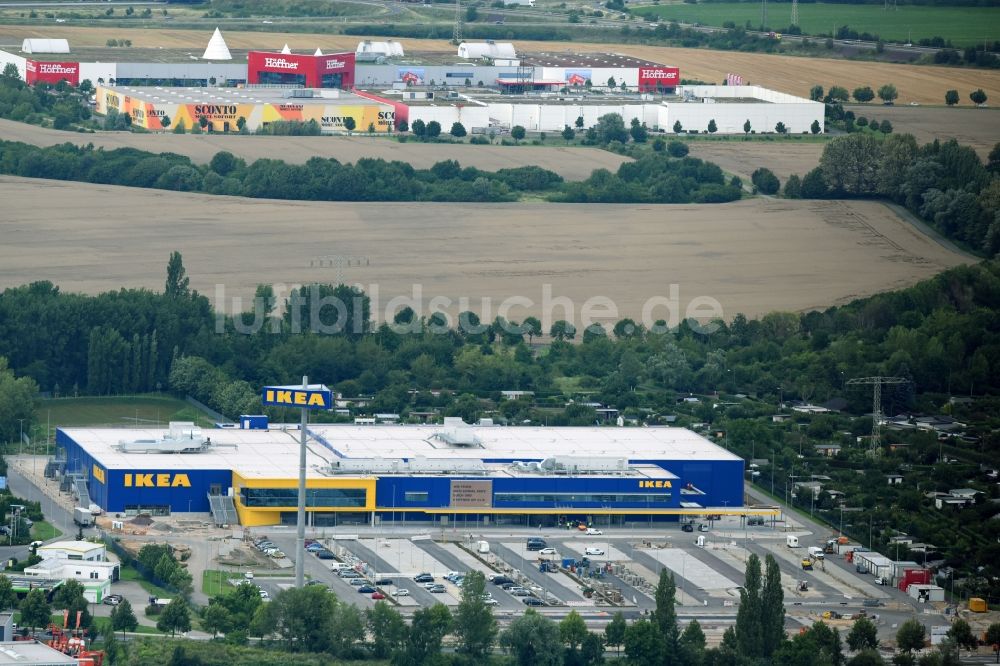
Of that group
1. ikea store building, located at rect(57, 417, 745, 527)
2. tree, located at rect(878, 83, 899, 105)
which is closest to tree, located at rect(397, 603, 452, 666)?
ikea store building, located at rect(57, 417, 745, 527)

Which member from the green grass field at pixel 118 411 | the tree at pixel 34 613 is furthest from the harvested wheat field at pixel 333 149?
the tree at pixel 34 613

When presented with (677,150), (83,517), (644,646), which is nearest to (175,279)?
(83,517)

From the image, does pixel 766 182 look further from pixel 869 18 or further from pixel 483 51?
pixel 869 18

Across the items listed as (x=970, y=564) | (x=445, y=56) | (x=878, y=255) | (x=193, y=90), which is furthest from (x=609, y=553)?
(x=445, y=56)

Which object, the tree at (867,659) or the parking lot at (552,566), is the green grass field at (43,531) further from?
the tree at (867,659)

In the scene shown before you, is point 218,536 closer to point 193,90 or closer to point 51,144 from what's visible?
point 51,144
